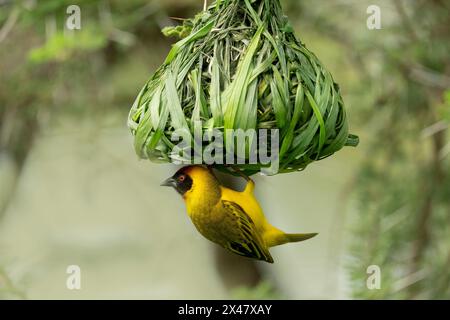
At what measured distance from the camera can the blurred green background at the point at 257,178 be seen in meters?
3.62

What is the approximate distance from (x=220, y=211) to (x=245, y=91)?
0.31 metres

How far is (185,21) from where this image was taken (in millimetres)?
2252

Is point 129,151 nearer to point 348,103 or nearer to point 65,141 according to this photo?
point 65,141

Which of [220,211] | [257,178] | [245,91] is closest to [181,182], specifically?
[220,211]

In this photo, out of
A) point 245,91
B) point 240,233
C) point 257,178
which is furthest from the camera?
point 257,178

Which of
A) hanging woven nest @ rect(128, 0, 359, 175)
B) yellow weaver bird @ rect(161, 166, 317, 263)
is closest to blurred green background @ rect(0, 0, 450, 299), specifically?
hanging woven nest @ rect(128, 0, 359, 175)

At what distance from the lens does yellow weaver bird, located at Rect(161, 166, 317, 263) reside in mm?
1965

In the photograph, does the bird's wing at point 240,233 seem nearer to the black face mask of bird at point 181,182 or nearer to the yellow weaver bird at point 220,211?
the yellow weaver bird at point 220,211

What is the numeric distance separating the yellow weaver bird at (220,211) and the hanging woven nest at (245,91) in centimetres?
7

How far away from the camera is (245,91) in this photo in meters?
1.90

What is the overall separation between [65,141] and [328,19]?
1.98m

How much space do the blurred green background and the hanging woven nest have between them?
966 mm

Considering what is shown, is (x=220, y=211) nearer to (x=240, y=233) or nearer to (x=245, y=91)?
(x=240, y=233)
